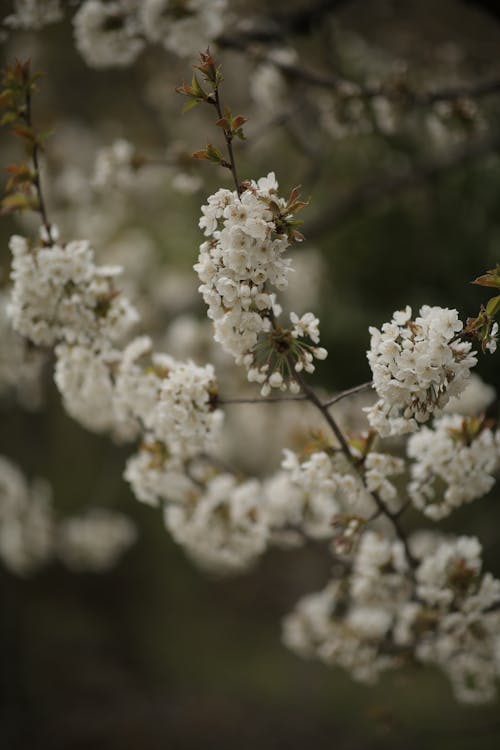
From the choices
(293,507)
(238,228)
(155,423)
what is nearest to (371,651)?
(293,507)

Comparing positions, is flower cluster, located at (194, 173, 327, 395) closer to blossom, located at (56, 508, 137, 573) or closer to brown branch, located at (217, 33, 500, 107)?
brown branch, located at (217, 33, 500, 107)

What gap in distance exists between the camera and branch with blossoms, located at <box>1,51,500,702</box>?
1.39 m

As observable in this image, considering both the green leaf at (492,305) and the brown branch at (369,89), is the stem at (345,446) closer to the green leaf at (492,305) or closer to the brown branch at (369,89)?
the green leaf at (492,305)

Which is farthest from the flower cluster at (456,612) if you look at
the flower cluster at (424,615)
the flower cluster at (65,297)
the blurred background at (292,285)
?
the flower cluster at (65,297)

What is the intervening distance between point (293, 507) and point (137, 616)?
209 inches

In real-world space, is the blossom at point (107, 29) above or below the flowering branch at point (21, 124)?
above

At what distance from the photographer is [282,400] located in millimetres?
1695

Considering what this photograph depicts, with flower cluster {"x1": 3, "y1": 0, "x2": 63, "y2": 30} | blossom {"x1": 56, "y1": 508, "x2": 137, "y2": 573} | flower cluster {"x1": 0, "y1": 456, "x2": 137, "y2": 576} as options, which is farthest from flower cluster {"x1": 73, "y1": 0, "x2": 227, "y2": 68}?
blossom {"x1": 56, "y1": 508, "x2": 137, "y2": 573}

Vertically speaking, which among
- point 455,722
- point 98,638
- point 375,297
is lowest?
point 455,722

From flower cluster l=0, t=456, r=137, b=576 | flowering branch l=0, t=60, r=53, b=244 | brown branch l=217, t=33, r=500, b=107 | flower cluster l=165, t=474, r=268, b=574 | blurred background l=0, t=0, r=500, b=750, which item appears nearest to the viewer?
flowering branch l=0, t=60, r=53, b=244

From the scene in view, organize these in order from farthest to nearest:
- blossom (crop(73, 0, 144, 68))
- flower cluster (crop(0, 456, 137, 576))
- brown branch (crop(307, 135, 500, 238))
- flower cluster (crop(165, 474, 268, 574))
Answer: flower cluster (crop(0, 456, 137, 576)) < brown branch (crop(307, 135, 500, 238)) < blossom (crop(73, 0, 144, 68)) < flower cluster (crop(165, 474, 268, 574))

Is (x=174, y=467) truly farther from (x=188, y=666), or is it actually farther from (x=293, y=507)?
(x=188, y=666)

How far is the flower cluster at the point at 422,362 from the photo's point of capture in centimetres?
137

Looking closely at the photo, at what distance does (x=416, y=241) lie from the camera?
12.3 ft
